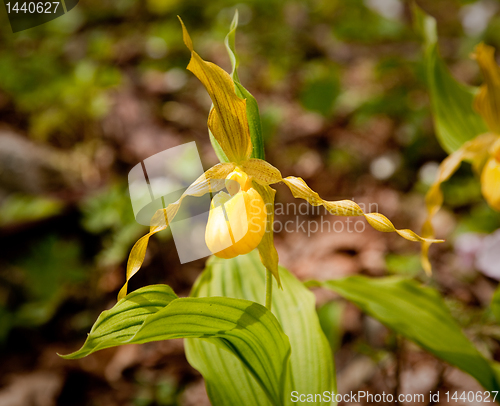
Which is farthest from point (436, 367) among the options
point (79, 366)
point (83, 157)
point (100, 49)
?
point (100, 49)

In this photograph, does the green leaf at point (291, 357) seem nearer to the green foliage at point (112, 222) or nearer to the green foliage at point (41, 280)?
the green foliage at point (112, 222)

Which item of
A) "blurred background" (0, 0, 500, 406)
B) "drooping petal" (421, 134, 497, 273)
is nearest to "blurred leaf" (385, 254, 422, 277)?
"blurred background" (0, 0, 500, 406)

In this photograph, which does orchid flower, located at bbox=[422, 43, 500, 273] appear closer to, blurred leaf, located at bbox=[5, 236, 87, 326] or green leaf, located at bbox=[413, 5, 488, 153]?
green leaf, located at bbox=[413, 5, 488, 153]

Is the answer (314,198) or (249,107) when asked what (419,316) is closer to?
(314,198)

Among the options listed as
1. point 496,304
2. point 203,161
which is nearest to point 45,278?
point 203,161

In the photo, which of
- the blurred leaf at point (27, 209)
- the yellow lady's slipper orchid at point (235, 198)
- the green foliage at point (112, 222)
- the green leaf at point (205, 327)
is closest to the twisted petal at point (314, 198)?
the yellow lady's slipper orchid at point (235, 198)

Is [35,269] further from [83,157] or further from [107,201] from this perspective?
[83,157]

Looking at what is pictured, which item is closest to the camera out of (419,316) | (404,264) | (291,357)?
(291,357)
